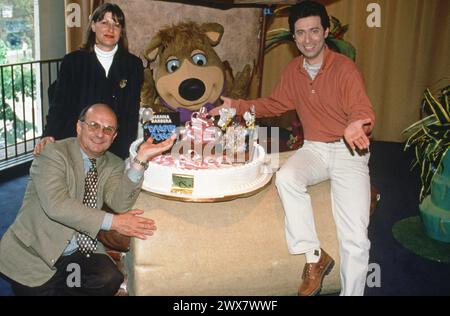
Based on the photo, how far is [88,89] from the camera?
2.42 meters

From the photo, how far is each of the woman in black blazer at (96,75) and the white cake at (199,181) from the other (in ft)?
1.64

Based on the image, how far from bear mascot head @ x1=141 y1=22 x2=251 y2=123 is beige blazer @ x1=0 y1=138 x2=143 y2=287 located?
1042 mm

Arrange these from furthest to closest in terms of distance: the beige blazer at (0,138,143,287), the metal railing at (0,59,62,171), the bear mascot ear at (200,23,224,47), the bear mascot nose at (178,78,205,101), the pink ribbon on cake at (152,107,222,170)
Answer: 1. the metal railing at (0,59,62,171)
2. the bear mascot ear at (200,23,224,47)
3. the bear mascot nose at (178,78,205,101)
4. the pink ribbon on cake at (152,107,222,170)
5. the beige blazer at (0,138,143,287)

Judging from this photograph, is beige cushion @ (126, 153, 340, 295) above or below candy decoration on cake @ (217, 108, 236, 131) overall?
below

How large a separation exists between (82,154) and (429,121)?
202 centimetres

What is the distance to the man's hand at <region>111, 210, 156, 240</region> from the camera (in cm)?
197

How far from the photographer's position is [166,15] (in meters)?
3.24

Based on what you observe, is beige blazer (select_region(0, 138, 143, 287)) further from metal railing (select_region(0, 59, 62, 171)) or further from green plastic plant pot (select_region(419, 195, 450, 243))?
metal railing (select_region(0, 59, 62, 171))

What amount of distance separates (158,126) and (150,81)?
76 cm

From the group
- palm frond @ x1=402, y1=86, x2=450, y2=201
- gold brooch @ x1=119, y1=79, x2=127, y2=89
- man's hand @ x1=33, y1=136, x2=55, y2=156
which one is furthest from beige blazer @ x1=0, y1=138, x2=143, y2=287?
palm frond @ x1=402, y1=86, x2=450, y2=201

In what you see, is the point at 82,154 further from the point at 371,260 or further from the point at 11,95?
the point at 11,95

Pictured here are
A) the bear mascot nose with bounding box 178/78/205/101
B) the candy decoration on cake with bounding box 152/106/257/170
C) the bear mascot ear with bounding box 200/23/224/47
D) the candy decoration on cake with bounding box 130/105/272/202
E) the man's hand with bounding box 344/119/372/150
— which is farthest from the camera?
the bear mascot ear with bounding box 200/23/224/47

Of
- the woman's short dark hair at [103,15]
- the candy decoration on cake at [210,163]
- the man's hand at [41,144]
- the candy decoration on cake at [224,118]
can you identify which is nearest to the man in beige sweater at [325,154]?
the candy decoration on cake at [210,163]

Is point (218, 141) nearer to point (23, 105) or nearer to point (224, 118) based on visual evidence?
point (224, 118)
